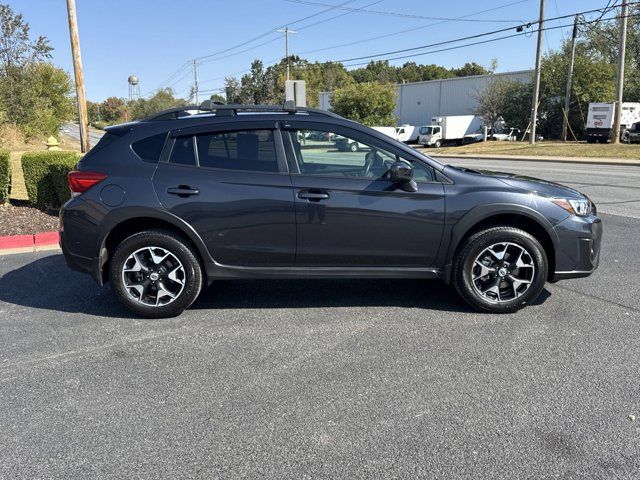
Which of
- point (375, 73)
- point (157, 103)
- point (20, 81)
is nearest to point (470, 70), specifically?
point (375, 73)

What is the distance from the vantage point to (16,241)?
7043 millimetres

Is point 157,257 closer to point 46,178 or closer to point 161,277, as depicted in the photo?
point 161,277

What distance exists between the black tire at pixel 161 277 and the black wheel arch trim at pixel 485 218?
2116mm

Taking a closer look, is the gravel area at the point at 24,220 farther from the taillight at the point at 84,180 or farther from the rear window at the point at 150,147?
the rear window at the point at 150,147

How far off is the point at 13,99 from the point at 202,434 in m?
31.8

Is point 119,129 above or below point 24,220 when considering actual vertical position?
above

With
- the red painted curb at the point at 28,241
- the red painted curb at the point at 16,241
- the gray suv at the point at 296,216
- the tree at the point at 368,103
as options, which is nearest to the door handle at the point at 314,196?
the gray suv at the point at 296,216

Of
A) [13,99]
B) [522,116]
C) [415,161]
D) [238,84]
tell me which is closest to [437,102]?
[522,116]

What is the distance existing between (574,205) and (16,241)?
6.71m

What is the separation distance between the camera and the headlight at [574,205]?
4.45 metres

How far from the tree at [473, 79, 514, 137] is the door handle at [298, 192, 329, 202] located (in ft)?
160

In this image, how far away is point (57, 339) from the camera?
411cm

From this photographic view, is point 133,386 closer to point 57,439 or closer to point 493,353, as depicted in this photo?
point 57,439

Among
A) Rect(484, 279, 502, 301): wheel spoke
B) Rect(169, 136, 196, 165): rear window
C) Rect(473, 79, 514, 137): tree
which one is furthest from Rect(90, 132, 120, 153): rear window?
Rect(473, 79, 514, 137): tree
